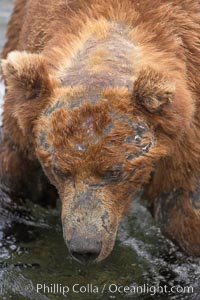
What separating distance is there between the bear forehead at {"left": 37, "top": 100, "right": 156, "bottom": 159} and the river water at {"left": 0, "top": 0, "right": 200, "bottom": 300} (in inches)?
64.7

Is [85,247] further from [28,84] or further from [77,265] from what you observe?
[77,265]

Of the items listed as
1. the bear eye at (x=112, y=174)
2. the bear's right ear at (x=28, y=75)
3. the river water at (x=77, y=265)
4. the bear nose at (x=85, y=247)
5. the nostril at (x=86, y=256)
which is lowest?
the river water at (x=77, y=265)

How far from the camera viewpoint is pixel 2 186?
7195 millimetres

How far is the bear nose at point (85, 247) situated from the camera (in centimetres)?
508

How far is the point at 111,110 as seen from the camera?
16.9 ft

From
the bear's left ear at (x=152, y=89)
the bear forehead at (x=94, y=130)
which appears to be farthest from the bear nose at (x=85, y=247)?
the bear's left ear at (x=152, y=89)

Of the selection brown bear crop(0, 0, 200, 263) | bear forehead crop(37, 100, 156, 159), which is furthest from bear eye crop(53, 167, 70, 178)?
bear forehead crop(37, 100, 156, 159)

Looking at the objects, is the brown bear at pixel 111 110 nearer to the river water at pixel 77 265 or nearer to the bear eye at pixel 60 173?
the bear eye at pixel 60 173

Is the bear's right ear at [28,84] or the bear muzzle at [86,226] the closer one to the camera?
the bear muzzle at [86,226]

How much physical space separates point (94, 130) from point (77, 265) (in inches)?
84.0

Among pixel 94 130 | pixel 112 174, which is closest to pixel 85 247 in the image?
pixel 112 174

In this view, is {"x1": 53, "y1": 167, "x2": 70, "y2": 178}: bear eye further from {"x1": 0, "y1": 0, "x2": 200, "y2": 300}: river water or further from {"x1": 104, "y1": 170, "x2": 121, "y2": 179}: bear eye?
{"x1": 0, "y1": 0, "x2": 200, "y2": 300}: river water

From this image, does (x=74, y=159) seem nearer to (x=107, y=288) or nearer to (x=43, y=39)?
(x=43, y=39)

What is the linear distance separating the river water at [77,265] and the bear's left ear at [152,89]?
179 cm
